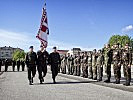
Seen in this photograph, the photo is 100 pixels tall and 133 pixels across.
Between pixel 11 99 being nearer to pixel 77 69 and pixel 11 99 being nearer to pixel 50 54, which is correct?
pixel 50 54

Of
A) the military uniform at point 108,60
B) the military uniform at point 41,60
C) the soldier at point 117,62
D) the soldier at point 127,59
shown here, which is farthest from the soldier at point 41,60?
the soldier at point 127,59

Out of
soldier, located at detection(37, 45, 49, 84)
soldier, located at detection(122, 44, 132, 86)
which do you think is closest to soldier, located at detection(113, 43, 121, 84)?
soldier, located at detection(122, 44, 132, 86)

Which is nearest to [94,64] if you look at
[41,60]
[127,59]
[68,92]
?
[41,60]

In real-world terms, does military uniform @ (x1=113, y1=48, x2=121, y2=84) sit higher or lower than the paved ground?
higher

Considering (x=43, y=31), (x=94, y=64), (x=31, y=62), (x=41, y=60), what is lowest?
(x=94, y=64)

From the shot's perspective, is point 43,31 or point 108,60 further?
point 43,31

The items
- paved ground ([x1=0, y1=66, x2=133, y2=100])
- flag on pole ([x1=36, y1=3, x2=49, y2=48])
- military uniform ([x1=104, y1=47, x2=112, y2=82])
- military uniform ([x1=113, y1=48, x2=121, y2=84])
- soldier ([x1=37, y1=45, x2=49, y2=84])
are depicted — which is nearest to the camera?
paved ground ([x1=0, y1=66, x2=133, y2=100])

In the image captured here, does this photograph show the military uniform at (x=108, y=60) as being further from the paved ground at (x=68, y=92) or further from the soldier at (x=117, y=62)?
the paved ground at (x=68, y=92)

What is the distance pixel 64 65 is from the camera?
2933 cm

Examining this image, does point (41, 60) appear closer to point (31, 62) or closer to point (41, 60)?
point (41, 60)

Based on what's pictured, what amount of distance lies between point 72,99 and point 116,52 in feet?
21.9

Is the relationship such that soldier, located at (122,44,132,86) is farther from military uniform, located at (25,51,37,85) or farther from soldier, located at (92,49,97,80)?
military uniform, located at (25,51,37,85)

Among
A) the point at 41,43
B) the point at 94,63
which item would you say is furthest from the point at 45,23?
the point at 94,63

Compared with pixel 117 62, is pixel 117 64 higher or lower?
lower
